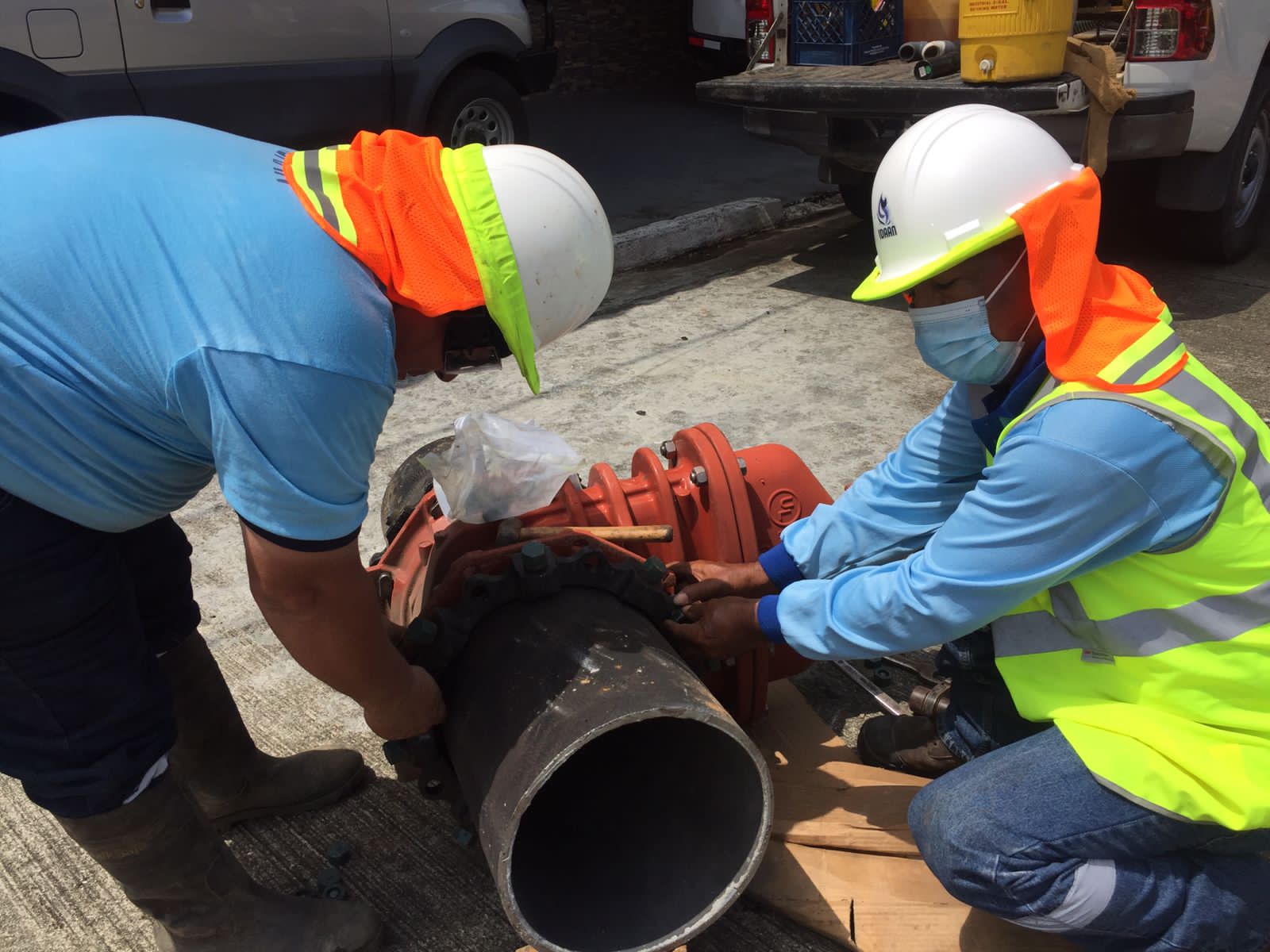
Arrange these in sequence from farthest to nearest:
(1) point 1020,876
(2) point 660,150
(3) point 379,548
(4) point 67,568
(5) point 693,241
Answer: (2) point 660,150
(5) point 693,241
(3) point 379,548
(1) point 1020,876
(4) point 67,568

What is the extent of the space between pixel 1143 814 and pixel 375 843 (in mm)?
1514

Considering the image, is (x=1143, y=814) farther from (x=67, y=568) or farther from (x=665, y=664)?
(x=67, y=568)

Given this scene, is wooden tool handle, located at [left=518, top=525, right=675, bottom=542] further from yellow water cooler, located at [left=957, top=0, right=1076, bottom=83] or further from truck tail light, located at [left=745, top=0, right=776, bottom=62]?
truck tail light, located at [left=745, top=0, right=776, bottom=62]

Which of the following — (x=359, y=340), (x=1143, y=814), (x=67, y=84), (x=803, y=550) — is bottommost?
(x=1143, y=814)

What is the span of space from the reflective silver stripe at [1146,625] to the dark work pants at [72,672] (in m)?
1.55

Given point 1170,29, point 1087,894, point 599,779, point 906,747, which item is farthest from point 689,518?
point 1170,29

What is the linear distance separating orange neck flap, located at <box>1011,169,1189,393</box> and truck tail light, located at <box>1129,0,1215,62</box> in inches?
138

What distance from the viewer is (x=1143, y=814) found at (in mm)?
1781

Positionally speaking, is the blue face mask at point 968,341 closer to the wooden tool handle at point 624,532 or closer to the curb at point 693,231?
the wooden tool handle at point 624,532

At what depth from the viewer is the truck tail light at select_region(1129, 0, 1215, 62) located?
4680 mm

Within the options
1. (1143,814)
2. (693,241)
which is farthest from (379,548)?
(693,241)

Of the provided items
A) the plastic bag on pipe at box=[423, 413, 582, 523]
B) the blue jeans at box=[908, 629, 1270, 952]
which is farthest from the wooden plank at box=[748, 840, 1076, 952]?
the plastic bag on pipe at box=[423, 413, 582, 523]

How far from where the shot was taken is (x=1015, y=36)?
4422mm

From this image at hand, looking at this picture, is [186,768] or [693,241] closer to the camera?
[186,768]
